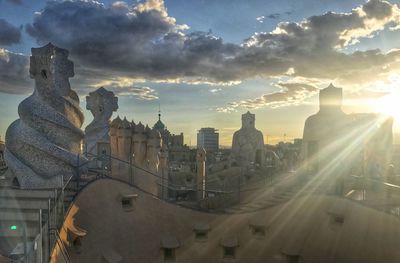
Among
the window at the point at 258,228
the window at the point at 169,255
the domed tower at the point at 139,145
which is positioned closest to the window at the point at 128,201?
the window at the point at 169,255

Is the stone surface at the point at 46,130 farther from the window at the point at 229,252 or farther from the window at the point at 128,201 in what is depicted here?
the window at the point at 229,252

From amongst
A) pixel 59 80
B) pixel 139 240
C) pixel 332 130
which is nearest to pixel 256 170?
pixel 332 130

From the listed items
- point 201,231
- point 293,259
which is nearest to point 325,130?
point 293,259

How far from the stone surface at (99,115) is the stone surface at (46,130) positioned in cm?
864

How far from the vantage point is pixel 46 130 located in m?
8.95

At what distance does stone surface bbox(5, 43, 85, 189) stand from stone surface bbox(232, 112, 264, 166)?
18.4 meters

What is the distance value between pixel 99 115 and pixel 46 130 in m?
9.73

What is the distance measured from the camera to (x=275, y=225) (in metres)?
10.9

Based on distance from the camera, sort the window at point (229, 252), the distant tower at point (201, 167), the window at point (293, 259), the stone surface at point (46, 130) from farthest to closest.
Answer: the distant tower at point (201, 167) < the window at point (229, 252) < the window at point (293, 259) < the stone surface at point (46, 130)

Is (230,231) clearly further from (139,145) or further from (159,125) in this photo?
(159,125)

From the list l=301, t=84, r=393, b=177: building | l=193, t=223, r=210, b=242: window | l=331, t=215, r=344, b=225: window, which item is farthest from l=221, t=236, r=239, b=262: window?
l=301, t=84, r=393, b=177: building

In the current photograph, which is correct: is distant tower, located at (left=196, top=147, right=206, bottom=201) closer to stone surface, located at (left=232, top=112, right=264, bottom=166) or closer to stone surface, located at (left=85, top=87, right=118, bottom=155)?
stone surface, located at (left=85, top=87, right=118, bottom=155)

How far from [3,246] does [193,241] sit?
665 centimetres

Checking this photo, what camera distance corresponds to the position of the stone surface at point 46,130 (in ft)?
28.2
